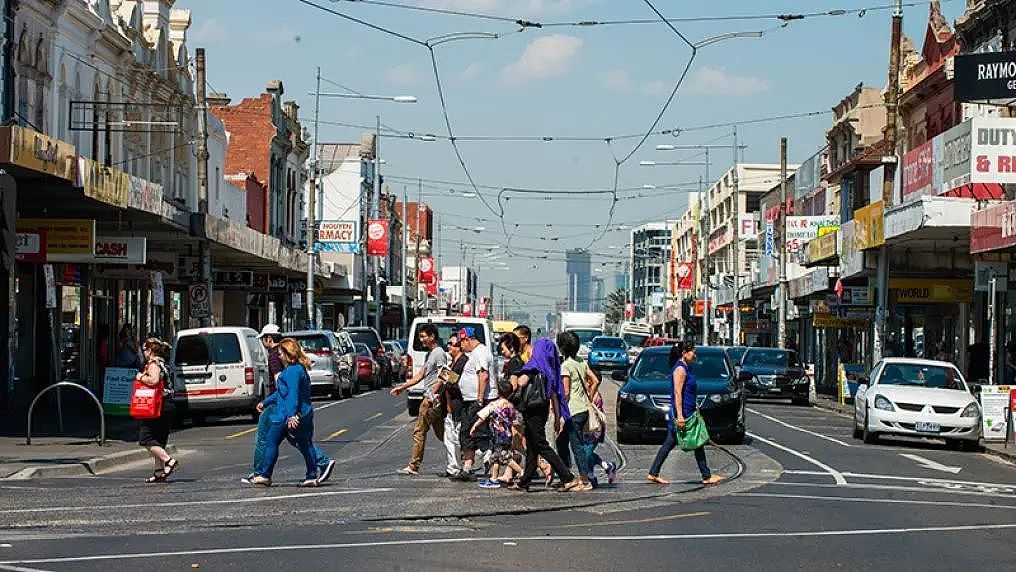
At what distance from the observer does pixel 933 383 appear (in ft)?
87.9

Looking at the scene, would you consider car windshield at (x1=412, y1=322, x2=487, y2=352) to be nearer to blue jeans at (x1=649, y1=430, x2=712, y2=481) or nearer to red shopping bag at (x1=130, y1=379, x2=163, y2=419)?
red shopping bag at (x1=130, y1=379, x2=163, y2=419)

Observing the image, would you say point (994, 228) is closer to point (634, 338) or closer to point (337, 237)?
point (337, 237)

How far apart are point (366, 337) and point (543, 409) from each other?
36022 mm

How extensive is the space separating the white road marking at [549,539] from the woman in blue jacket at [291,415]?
4.68m

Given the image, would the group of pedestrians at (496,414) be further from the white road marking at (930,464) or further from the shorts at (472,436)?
the white road marking at (930,464)

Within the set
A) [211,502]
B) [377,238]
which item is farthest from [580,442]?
[377,238]

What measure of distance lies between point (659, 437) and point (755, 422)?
781 cm

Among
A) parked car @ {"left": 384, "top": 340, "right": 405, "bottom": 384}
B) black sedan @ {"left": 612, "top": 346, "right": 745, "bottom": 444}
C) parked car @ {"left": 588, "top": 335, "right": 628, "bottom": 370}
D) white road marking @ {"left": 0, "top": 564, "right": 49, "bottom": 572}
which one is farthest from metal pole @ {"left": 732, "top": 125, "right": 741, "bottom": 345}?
white road marking @ {"left": 0, "top": 564, "right": 49, "bottom": 572}

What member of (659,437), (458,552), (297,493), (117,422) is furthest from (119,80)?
(458,552)

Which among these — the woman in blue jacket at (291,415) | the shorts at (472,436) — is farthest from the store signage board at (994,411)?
the woman in blue jacket at (291,415)

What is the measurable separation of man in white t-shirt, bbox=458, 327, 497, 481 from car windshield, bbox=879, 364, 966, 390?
10.9 m

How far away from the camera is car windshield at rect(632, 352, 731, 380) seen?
24.6 meters

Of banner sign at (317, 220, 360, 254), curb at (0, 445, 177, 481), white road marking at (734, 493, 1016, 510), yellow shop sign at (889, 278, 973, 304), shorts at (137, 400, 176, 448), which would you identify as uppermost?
banner sign at (317, 220, 360, 254)

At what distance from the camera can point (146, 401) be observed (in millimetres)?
17766
